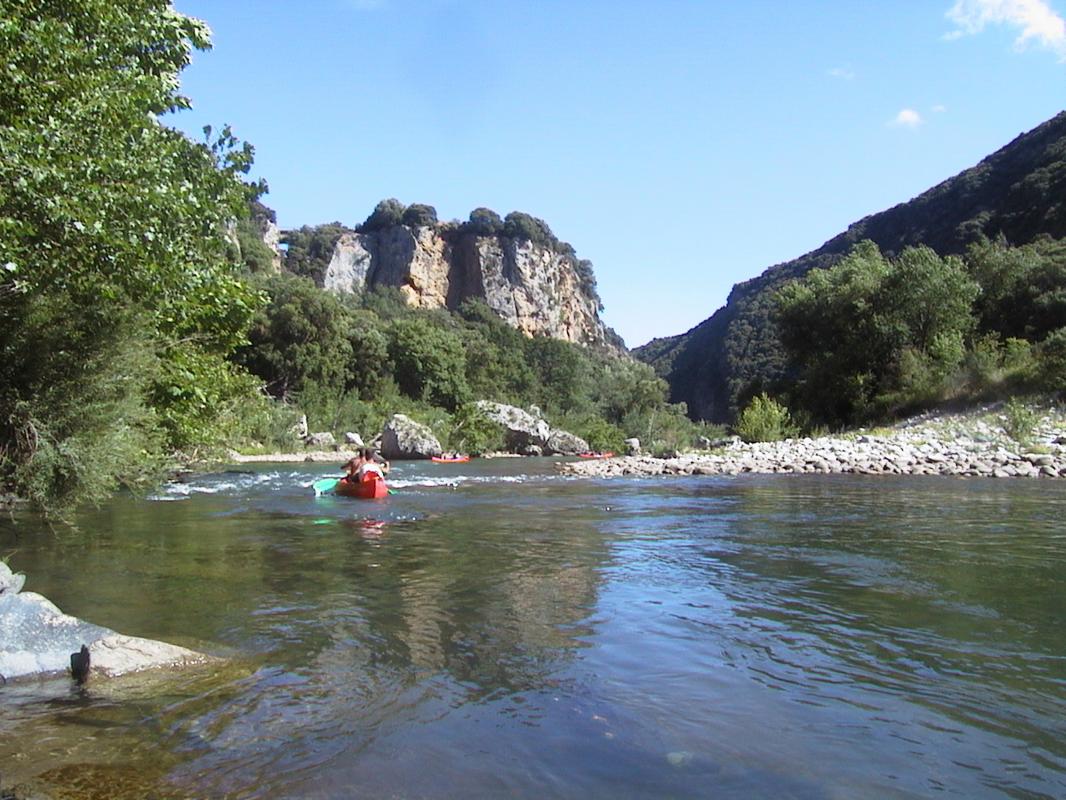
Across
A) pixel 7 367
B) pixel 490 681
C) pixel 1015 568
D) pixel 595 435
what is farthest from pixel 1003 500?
pixel 595 435

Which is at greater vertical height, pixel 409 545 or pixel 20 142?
pixel 20 142

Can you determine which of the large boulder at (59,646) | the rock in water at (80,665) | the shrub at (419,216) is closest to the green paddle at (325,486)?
the large boulder at (59,646)

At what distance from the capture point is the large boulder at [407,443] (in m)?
39.2

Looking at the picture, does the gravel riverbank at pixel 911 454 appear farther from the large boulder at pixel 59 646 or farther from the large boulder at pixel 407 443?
the large boulder at pixel 59 646

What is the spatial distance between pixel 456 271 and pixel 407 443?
74.0 meters

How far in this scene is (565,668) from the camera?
4.73m

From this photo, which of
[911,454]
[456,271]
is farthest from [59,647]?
[456,271]

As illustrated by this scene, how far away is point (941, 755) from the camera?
Result: 3.49m

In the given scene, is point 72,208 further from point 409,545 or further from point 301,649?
point 409,545

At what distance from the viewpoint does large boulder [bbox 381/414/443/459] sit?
39.2 metres

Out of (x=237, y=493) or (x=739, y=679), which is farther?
(x=237, y=493)

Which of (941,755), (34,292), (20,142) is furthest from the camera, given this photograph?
(34,292)

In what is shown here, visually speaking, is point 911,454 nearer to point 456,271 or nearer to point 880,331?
point 880,331

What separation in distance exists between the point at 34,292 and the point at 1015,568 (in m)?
9.50
